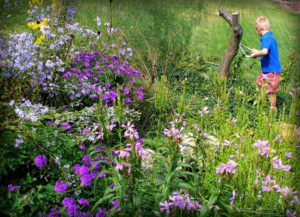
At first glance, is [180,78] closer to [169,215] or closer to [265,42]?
[265,42]

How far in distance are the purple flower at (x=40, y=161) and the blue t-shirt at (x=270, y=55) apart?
3.76m

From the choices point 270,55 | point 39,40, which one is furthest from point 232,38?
point 39,40

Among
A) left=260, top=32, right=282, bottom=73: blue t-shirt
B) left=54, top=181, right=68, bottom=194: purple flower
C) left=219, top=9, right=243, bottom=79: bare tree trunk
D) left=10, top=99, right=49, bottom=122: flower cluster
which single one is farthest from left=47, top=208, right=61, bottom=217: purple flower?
left=260, top=32, right=282, bottom=73: blue t-shirt

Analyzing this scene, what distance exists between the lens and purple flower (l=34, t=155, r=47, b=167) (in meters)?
1.97

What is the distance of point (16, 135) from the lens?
80.0 inches

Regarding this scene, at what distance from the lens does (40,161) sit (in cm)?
198

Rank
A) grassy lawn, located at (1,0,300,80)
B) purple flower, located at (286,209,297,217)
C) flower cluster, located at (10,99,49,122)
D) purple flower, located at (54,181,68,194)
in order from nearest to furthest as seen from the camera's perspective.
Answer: purple flower, located at (286,209,297,217), purple flower, located at (54,181,68,194), flower cluster, located at (10,99,49,122), grassy lawn, located at (1,0,300,80)

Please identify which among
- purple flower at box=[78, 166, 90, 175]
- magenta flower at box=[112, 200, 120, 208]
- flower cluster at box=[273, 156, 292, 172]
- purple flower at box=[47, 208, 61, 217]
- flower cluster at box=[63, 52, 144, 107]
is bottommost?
purple flower at box=[47, 208, 61, 217]

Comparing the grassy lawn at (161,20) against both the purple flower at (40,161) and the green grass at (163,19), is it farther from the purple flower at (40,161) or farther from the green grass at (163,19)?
the purple flower at (40,161)

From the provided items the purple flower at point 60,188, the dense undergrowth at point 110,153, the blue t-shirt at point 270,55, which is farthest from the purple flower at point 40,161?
the blue t-shirt at point 270,55

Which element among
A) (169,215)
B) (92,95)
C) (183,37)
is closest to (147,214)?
(169,215)

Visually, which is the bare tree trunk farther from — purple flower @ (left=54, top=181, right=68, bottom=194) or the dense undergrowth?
purple flower @ (left=54, top=181, right=68, bottom=194)

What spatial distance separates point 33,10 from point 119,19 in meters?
2.37

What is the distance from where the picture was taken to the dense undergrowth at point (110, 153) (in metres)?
1.62
